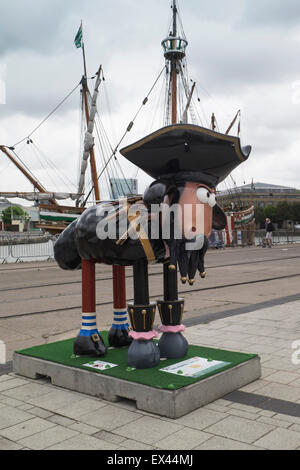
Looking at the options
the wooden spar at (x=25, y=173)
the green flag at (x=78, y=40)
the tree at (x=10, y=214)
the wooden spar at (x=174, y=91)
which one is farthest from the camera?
the tree at (x=10, y=214)

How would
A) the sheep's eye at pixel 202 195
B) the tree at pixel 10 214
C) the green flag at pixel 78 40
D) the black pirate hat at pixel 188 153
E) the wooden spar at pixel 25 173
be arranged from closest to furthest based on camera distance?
the black pirate hat at pixel 188 153, the sheep's eye at pixel 202 195, the green flag at pixel 78 40, the wooden spar at pixel 25 173, the tree at pixel 10 214

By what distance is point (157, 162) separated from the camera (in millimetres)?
4316

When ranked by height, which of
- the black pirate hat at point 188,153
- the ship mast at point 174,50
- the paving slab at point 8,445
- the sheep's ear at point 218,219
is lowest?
the paving slab at point 8,445

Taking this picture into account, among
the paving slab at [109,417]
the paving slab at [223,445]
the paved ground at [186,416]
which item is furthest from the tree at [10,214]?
the paving slab at [223,445]

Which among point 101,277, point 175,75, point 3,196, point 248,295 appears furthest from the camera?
point 3,196

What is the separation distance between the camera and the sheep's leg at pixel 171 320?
4645mm

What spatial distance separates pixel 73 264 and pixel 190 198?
1702mm

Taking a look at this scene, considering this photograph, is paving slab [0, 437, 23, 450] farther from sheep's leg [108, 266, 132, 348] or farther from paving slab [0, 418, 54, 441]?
sheep's leg [108, 266, 132, 348]

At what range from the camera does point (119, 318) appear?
5191mm

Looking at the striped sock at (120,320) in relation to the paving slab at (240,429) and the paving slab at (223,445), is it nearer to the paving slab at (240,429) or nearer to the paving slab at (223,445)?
the paving slab at (240,429)

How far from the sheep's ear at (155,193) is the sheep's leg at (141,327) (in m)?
0.58

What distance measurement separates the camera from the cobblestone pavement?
3.26 metres
